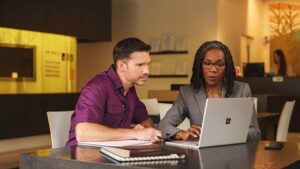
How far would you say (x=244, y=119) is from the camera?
6.98 feet

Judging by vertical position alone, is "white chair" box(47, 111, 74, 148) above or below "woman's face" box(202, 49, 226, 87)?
below

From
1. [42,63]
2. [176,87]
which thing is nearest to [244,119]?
[176,87]

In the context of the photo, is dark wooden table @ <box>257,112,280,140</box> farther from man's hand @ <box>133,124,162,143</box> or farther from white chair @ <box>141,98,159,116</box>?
man's hand @ <box>133,124,162,143</box>

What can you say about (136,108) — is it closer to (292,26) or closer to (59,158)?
(59,158)

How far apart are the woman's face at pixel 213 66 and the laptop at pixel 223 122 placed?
1.65 ft

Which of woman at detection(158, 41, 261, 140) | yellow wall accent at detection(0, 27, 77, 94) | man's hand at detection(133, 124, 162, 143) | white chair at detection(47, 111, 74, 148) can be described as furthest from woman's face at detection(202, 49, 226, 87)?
yellow wall accent at detection(0, 27, 77, 94)

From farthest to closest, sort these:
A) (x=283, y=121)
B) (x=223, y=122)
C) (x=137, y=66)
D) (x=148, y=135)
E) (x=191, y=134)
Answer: (x=283, y=121), (x=137, y=66), (x=191, y=134), (x=148, y=135), (x=223, y=122)

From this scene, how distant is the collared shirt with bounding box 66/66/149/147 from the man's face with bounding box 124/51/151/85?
4.0 inches

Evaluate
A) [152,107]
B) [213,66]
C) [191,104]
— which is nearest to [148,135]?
[191,104]

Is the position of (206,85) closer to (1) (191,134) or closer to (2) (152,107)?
(1) (191,134)

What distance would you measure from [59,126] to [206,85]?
2.87 feet

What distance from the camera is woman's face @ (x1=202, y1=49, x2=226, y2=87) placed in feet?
8.63

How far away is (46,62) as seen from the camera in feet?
26.9

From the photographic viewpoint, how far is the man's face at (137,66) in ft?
7.96
